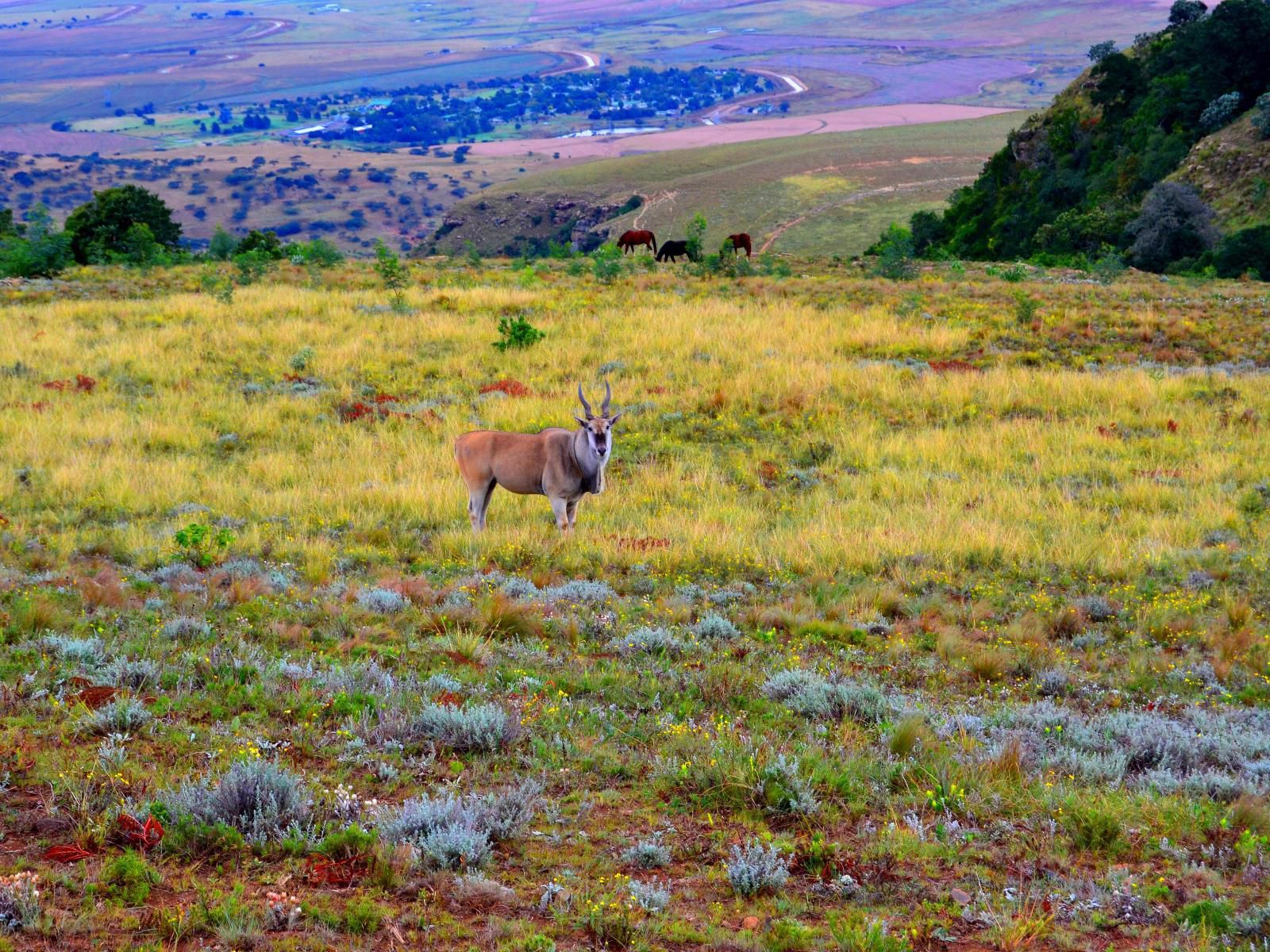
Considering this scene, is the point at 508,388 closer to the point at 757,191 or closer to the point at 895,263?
the point at 895,263

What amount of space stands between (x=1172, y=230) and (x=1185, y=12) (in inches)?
962

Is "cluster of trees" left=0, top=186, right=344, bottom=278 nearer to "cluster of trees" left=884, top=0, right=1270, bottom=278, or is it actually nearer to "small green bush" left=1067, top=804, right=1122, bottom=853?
"cluster of trees" left=884, top=0, right=1270, bottom=278

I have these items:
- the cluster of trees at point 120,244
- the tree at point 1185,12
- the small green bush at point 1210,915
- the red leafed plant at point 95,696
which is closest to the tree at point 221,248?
the cluster of trees at point 120,244

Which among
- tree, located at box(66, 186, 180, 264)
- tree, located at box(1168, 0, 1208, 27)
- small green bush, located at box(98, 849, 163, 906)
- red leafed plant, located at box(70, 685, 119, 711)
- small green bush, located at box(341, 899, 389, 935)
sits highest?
tree, located at box(1168, 0, 1208, 27)

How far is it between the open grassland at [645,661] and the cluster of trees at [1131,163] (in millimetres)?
24984

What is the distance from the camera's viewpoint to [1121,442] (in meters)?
15.0

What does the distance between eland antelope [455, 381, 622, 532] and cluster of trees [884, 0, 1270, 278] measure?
28.7 meters

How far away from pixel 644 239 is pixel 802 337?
2111cm

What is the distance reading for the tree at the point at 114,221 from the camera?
3856 cm

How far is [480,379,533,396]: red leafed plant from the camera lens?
57.9 ft

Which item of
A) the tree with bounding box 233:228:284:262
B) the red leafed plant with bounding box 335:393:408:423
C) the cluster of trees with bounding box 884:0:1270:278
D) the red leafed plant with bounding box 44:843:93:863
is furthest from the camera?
the cluster of trees with bounding box 884:0:1270:278

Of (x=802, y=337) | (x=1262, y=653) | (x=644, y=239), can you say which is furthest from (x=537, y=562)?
(x=644, y=239)

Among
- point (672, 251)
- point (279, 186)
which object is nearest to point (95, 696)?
point (672, 251)

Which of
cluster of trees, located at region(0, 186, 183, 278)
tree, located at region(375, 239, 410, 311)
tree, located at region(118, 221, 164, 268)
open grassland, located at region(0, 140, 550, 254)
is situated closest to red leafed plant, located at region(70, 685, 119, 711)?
tree, located at region(375, 239, 410, 311)
